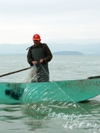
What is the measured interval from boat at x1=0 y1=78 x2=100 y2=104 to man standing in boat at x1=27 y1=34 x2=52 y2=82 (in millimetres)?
439

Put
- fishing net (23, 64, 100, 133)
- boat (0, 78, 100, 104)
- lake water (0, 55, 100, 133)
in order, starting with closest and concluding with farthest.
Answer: lake water (0, 55, 100, 133) < fishing net (23, 64, 100, 133) < boat (0, 78, 100, 104)

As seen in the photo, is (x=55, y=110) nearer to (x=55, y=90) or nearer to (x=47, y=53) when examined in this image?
(x=55, y=90)

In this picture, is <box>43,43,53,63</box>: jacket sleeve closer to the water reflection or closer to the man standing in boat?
the man standing in boat

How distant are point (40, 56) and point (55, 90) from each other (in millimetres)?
982

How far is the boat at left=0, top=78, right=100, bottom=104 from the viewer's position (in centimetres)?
801

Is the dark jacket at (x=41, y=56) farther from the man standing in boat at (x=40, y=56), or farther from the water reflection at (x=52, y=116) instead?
the water reflection at (x=52, y=116)

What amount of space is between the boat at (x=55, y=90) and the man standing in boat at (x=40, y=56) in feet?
1.44

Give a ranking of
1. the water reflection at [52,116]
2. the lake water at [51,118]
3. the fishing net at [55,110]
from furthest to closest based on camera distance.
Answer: the fishing net at [55,110] → the water reflection at [52,116] → the lake water at [51,118]

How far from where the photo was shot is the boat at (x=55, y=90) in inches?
315

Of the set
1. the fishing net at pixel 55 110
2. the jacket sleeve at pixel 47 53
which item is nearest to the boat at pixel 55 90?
the fishing net at pixel 55 110

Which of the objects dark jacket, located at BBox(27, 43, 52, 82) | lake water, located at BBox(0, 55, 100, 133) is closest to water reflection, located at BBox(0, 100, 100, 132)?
lake water, located at BBox(0, 55, 100, 133)

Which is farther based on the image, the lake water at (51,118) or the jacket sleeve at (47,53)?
the jacket sleeve at (47,53)

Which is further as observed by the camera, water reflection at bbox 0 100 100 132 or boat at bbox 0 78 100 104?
boat at bbox 0 78 100 104

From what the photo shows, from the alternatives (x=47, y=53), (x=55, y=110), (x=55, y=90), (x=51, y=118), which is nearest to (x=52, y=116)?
(x=51, y=118)
